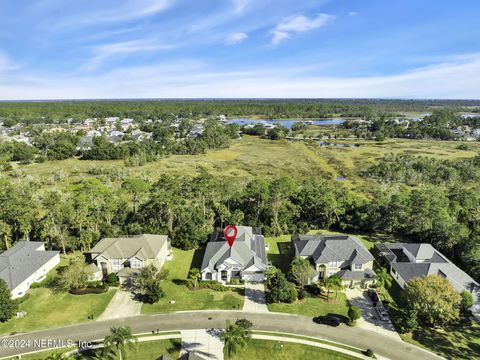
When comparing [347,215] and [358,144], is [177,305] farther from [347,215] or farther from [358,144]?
[358,144]

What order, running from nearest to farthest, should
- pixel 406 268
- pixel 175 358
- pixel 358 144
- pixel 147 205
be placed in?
pixel 175 358, pixel 406 268, pixel 147 205, pixel 358 144

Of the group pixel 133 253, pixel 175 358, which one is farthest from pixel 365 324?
pixel 133 253

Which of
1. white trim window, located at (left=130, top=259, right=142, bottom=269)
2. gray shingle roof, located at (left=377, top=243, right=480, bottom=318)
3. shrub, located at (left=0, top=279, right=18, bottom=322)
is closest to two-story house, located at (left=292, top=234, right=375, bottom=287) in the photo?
gray shingle roof, located at (left=377, top=243, right=480, bottom=318)

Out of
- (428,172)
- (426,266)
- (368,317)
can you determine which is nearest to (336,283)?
(368,317)

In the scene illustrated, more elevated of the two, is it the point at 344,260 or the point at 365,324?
the point at 344,260

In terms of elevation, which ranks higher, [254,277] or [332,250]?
[332,250]

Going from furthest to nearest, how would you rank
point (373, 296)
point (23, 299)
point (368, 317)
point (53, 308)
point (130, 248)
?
point (130, 248) → point (373, 296) → point (23, 299) → point (53, 308) → point (368, 317)

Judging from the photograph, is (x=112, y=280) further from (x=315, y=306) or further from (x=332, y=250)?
(x=332, y=250)
